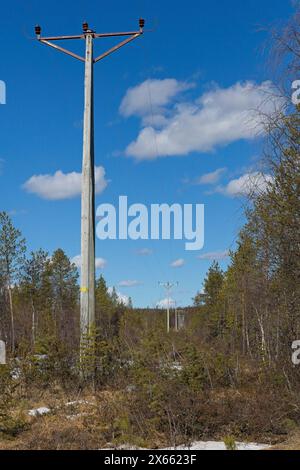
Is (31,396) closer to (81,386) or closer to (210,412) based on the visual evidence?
(81,386)

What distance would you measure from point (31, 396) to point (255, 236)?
199 inches

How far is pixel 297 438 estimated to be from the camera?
7.45 m

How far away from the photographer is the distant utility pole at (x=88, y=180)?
12.0m

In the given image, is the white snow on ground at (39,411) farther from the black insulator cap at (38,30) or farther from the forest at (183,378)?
the black insulator cap at (38,30)

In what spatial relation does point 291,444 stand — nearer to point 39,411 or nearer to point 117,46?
point 39,411

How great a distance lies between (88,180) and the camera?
40.3 ft

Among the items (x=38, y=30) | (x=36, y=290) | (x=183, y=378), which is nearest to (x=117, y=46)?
(x=38, y=30)

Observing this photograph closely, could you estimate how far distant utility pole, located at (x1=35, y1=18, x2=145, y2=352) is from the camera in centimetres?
1197

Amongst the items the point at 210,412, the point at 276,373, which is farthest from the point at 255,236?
the point at 210,412

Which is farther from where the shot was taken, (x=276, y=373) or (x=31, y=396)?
(x=31, y=396)

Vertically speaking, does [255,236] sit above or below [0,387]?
above

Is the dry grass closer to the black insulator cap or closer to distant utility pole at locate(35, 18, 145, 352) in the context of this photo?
distant utility pole at locate(35, 18, 145, 352)

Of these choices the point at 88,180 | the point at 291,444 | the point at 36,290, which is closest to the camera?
the point at 291,444

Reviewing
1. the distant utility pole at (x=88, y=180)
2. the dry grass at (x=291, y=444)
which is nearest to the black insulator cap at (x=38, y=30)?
the distant utility pole at (x=88, y=180)
